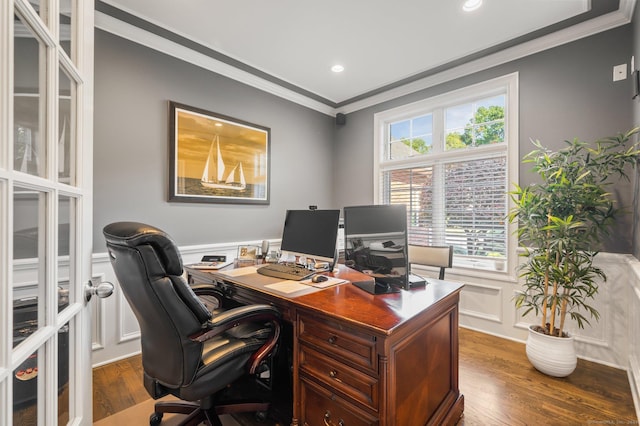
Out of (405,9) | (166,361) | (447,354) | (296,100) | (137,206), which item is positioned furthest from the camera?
(296,100)

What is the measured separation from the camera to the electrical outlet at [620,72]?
2.31 metres

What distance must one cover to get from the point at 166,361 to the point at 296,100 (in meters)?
3.46

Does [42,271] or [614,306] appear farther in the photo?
[614,306]

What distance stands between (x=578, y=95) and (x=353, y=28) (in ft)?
6.93

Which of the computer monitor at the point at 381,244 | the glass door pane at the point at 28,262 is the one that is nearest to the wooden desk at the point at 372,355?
the computer monitor at the point at 381,244

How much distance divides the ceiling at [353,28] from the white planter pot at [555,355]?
103 inches

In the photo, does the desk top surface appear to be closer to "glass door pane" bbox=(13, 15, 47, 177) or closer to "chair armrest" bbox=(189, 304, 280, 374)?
"chair armrest" bbox=(189, 304, 280, 374)

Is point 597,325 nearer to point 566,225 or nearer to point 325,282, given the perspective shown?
point 566,225

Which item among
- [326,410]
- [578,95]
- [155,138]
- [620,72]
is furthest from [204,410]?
[620,72]

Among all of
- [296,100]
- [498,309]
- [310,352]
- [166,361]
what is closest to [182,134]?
[296,100]

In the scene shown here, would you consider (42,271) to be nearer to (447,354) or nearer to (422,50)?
(447,354)

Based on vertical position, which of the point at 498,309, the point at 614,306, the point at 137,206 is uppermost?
the point at 137,206

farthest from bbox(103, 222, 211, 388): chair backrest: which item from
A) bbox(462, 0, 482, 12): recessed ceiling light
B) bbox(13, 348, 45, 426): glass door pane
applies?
bbox(462, 0, 482, 12): recessed ceiling light

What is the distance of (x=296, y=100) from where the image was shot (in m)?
3.91
